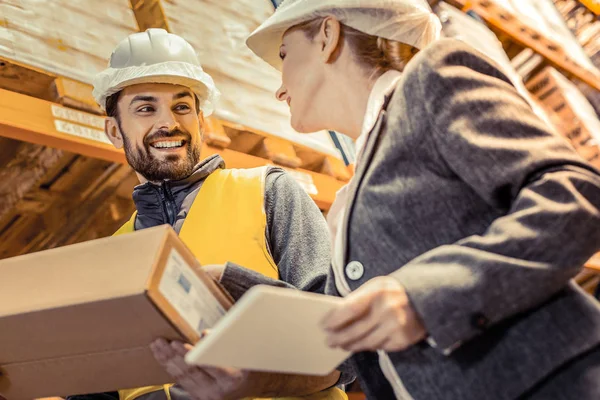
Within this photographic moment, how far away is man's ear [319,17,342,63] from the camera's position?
150 cm

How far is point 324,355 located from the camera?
42.4 inches

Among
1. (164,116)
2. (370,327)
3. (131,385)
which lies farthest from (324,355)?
(164,116)

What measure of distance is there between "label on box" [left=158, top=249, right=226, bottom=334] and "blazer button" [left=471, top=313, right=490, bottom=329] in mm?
529

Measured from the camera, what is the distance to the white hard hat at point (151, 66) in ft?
7.63

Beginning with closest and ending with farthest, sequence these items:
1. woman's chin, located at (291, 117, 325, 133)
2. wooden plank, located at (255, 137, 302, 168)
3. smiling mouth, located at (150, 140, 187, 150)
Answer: woman's chin, located at (291, 117, 325, 133) → smiling mouth, located at (150, 140, 187, 150) → wooden plank, located at (255, 137, 302, 168)

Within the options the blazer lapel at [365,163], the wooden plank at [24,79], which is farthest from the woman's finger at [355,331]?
the wooden plank at [24,79]

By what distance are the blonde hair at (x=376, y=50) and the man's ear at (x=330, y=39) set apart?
0.8 inches

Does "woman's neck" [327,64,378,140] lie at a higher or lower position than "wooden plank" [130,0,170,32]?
lower

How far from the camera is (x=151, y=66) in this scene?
7.64ft

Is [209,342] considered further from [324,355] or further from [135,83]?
[135,83]

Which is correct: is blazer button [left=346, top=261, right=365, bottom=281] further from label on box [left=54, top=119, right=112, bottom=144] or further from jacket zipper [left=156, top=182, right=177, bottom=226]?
label on box [left=54, top=119, right=112, bottom=144]

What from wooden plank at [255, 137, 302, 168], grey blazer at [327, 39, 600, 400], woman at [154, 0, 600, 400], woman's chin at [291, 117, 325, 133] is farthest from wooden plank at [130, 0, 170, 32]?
grey blazer at [327, 39, 600, 400]

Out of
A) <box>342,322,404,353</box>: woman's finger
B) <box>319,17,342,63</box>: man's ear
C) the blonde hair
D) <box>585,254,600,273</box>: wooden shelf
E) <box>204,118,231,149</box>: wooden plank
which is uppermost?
<box>319,17,342,63</box>: man's ear

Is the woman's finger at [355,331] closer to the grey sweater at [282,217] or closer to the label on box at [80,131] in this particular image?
the grey sweater at [282,217]
